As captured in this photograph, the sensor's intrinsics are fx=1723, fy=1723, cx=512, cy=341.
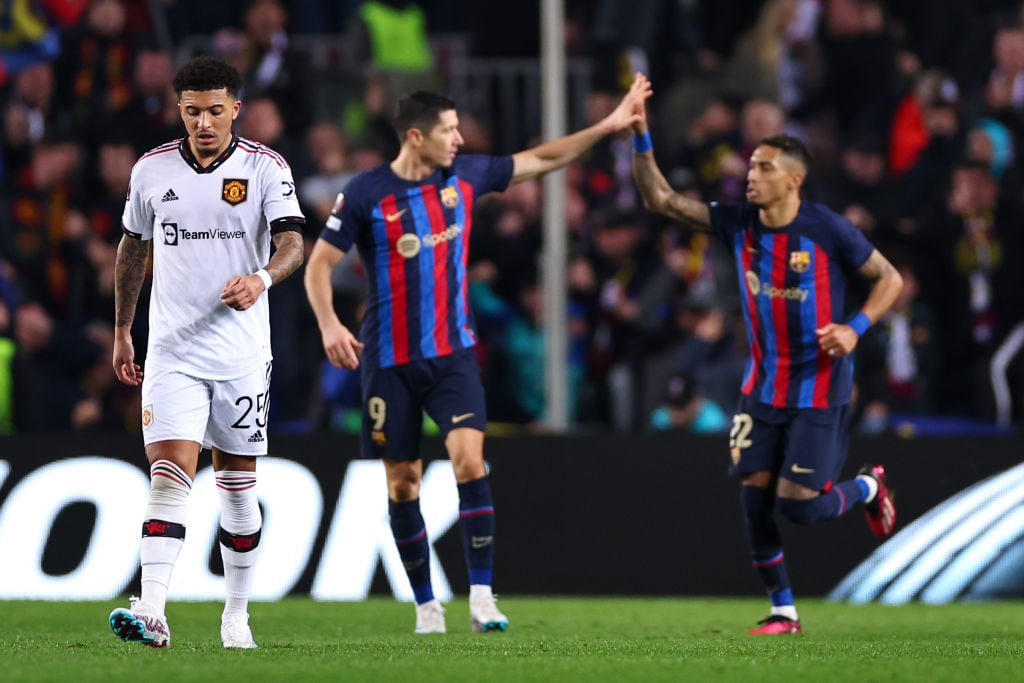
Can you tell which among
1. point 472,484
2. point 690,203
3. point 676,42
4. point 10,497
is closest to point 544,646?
point 472,484

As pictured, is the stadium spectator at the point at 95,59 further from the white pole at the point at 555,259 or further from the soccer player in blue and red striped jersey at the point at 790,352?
the soccer player in blue and red striped jersey at the point at 790,352

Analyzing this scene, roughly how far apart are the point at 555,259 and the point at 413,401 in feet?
10.3

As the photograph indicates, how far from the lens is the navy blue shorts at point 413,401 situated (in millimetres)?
8219

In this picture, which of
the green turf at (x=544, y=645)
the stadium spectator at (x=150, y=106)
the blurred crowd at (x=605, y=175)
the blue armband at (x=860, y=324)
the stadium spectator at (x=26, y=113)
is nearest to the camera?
the green turf at (x=544, y=645)

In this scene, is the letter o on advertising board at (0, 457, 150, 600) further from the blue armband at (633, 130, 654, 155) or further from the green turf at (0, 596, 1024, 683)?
the blue armband at (633, 130, 654, 155)

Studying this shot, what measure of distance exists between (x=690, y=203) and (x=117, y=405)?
562cm

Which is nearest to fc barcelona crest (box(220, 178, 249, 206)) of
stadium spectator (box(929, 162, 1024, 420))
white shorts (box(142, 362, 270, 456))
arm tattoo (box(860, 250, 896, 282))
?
white shorts (box(142, 362, 270, 456))

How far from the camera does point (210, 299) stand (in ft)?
22.0

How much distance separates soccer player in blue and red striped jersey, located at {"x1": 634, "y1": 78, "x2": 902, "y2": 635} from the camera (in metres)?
8.35

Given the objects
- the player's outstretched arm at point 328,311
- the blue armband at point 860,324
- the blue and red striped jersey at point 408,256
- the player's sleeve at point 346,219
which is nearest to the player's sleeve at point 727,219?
the blue armband at point 860,324

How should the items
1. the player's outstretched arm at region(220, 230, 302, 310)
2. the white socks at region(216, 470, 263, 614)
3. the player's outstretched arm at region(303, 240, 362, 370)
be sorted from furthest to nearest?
the player's outstretched arm at region(303, 240, 362, 370)
the white socks at region(216, 470, 263, 614)
the player's outstretched arm at region(220, 230, 302, 310)

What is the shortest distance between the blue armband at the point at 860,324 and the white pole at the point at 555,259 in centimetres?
314

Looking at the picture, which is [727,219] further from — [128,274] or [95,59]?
[95,59]

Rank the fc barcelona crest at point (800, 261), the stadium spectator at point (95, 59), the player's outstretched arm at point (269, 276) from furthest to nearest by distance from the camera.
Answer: the stadium spectator at point (95, 59)
the fc barcelona crest at point (800, 261)
the player's outstretched arm at point (269, 276)
